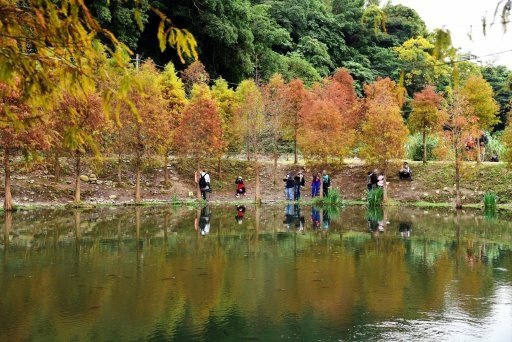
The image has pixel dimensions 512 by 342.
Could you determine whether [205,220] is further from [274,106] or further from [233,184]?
[233,184]

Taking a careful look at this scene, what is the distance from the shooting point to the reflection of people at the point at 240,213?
69.0ft

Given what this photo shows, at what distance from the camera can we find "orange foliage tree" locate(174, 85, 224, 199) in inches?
1160

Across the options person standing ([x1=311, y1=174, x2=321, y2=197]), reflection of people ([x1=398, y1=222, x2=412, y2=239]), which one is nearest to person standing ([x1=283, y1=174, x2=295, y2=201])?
person standing ([x1=311, y1=174, x2=321, y2=197])

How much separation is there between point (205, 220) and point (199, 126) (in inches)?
381

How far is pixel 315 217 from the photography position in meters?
22.5

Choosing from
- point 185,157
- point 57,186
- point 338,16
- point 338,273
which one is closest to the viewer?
point 338,273

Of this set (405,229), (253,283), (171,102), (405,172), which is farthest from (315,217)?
(171,102)

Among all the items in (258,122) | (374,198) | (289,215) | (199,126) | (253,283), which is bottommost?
(253,283)

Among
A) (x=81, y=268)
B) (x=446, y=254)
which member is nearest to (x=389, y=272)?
(x=446, y=254)

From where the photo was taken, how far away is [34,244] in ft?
46.1

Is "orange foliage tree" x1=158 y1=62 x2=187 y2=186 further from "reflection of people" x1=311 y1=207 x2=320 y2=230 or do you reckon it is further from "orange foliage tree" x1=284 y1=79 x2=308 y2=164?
"reflection of people" x1=311 y1=207 x2=320 y2=230

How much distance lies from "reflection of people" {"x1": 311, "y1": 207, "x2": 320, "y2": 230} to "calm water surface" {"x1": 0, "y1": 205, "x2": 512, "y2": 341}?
974 mm

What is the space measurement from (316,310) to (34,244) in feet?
28.7

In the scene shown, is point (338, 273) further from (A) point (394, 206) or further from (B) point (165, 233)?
(A) point (394, 206)
